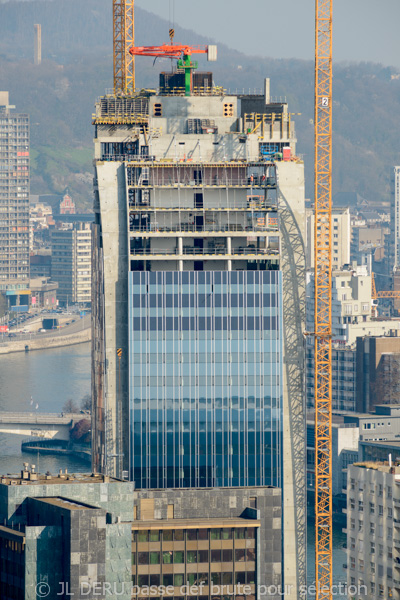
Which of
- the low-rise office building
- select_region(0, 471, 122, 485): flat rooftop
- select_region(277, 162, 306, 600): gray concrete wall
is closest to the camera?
the low-rise office building

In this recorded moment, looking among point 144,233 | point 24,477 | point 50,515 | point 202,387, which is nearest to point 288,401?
point 202,387

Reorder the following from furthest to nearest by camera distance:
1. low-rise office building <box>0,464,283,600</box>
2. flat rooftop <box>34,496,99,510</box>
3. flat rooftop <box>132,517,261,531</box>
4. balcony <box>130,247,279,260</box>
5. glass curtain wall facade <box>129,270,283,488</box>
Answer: balcony <box>130,247,279,260</box> < glass curtain wall facade <box>129,270,283,488</box> < flat rooftop <box>132,517,261,531</box> < flat rooftop <box>34,496,99,510</box> < low-rise office building <box>0,464,283,600</box>

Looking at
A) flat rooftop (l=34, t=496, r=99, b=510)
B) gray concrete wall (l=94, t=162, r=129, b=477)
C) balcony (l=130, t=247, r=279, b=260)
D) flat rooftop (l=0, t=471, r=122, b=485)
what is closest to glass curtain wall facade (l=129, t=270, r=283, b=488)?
gray concrete wall (l=94, t=162, r=129, b=477)

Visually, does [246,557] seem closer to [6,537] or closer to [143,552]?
[143,552]

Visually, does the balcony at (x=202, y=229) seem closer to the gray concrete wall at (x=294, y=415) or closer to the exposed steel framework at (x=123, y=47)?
the gray concrete wall at (x=294, y=415)

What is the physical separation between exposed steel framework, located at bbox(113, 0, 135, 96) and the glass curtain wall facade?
43178mm

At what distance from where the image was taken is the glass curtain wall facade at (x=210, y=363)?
11544cm

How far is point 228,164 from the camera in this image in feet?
405

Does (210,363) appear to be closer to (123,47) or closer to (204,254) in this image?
(204,254)

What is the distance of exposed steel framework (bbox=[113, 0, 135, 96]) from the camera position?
162250mm

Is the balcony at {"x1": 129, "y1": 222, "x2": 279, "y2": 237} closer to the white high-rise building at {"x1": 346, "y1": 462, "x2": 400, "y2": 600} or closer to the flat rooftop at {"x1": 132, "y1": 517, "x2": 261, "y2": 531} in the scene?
the white high-rise building at {"x1": 346, "y1": 462, "x2": 400, "y2": 600}

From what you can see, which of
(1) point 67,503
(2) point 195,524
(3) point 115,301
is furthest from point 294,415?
(1) point 67,503

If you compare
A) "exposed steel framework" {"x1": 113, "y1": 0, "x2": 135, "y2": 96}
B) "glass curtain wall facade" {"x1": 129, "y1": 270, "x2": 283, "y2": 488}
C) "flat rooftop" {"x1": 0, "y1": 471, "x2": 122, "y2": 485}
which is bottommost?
"flat rooftop" {"x1": 0, "y1": 471, "x2": 122, "y2": 485}

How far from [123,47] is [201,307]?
180 ft
